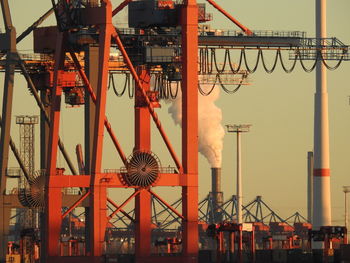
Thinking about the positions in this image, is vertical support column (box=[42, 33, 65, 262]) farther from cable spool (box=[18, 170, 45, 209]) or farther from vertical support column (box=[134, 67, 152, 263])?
A: cable spool (box=[18, 170, 45, 209])

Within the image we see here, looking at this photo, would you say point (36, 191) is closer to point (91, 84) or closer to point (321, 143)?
point (91, 84)

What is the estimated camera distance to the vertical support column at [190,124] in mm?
96062

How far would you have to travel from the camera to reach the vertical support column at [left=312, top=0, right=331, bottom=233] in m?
135

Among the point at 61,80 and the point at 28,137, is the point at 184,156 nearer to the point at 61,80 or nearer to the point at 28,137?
the point at 61,80

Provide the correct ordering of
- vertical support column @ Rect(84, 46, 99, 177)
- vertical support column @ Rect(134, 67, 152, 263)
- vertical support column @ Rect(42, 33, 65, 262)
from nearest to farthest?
1. vertical support column @ Rect(42, 33, 65, 262)
2. vertical support column @ Rect(134, 67, 152, 263)
3. vertical support column @ Rect(84, 46, 99, 177)

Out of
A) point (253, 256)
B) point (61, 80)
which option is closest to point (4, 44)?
point (61, 80)

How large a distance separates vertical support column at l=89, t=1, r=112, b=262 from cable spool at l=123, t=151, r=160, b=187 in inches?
72.6

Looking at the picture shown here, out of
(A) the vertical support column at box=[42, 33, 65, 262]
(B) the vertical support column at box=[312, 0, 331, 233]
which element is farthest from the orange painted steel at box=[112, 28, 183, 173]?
(B) the vertical support column at box=[312, 0, 331, 233]

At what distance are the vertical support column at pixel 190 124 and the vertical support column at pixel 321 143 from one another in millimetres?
37657

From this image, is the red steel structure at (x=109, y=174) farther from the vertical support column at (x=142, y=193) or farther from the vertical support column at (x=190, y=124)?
the vertical support column at (x=142, y=193)

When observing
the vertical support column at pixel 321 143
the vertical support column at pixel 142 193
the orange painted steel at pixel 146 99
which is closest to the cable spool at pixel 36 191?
the vertical support column at pixel 142 193

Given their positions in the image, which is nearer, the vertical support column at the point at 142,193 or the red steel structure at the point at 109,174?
the red steel structure at the point at 109,174

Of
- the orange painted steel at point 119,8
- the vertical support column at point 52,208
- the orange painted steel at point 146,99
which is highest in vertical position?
the orange painted steel at point 119,8

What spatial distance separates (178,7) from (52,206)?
49.1ft
